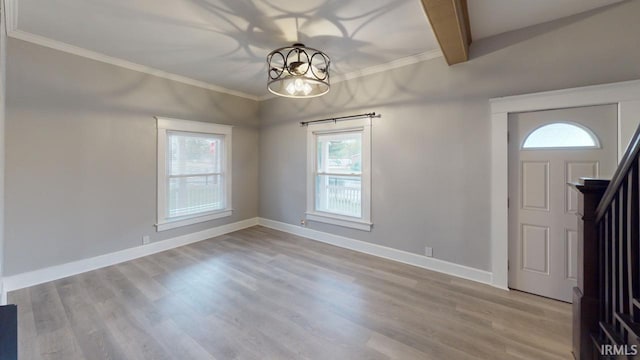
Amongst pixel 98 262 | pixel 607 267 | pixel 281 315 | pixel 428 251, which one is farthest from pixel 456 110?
pixel 98 262

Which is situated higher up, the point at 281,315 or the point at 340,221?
the point at 340,221

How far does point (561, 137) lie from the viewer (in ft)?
8.33

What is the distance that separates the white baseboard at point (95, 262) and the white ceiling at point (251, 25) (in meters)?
2.63

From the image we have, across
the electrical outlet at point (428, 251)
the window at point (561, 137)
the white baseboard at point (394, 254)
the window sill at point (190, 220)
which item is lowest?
the white baseboard at point (394, 254)

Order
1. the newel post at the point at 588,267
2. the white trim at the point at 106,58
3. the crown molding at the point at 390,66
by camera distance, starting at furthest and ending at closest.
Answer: the crown molding at the point at 390,66
the white trim at the point at 106,58
the newel post at the point at 588,267

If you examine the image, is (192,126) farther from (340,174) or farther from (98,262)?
(340,174)

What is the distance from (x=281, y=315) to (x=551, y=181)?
2992mm

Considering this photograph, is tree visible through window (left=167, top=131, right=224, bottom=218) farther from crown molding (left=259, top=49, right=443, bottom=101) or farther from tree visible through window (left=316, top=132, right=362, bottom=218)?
crown molding (left=259, top=49, right=443, bottom=101)

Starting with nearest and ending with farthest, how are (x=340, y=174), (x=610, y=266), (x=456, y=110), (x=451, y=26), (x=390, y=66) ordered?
(x=610, y=266), (x=451, y=26), (x=456, y=110), (x=390, y=66), (x=340, y=174)

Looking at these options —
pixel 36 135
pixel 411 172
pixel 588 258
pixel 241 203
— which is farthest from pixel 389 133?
pixel 36 135

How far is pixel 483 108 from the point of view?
9.49 feet

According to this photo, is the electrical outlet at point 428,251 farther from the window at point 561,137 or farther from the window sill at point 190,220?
the window sill at point 190,220

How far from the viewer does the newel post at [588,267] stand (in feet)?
5.10

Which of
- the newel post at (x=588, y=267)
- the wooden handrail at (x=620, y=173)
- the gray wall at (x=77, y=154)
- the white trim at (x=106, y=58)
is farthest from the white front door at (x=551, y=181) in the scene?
the gray wall at (x=77, y=154)
